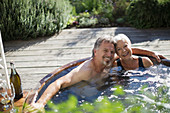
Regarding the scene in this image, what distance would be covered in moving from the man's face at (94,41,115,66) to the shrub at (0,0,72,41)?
2.79 metres

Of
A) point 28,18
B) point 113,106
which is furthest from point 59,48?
point 113,106

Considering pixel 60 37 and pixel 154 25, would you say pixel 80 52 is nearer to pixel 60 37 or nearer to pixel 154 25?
pixel 60 37

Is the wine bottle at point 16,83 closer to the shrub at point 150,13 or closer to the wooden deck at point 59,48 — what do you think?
the wooden deck at point 59,48

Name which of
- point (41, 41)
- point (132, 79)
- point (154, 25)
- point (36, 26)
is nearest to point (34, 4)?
point (36, 26)

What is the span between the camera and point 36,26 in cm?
488

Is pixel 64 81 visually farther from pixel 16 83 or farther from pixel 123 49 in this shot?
pixel 123 49

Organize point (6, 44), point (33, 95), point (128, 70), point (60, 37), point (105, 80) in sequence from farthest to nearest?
point (60, 37), point (6, 44), point (128, 70), point (105, 80), point (33, 95)

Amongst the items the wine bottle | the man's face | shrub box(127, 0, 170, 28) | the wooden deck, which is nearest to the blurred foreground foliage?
the man's face

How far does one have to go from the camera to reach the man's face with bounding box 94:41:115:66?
2244 mm

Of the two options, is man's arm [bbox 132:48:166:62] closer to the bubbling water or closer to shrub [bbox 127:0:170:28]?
the bubbling water

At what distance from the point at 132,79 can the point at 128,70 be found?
203 mm

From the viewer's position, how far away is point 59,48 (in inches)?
172

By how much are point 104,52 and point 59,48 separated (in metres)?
2.25

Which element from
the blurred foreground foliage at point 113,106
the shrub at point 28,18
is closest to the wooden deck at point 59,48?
the shrub at point 28,18
